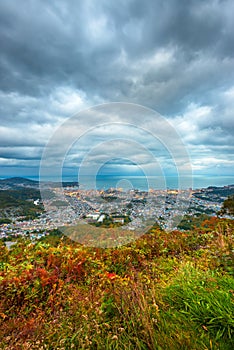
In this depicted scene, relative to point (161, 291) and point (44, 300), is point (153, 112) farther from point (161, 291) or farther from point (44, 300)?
point (44, 300)

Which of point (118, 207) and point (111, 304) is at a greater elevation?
point (118, 207)

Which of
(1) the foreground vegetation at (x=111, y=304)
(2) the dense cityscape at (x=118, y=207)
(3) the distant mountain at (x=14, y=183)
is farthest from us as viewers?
(3) the distant mountain at (x=14, y=183)

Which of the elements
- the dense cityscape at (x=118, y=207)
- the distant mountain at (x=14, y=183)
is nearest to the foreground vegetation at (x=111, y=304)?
the dense cityscape at (x=118, y=207)

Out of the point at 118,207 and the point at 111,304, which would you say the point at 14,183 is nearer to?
the point at 118,207

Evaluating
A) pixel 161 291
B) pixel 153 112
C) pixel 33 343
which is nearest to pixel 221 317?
pixel 161 291

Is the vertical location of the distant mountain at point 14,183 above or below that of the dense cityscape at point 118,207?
below

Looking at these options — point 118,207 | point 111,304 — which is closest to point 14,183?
point 118,207

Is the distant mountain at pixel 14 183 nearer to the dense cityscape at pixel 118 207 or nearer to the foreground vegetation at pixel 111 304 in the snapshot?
the dense cityscape at pixel 118 207

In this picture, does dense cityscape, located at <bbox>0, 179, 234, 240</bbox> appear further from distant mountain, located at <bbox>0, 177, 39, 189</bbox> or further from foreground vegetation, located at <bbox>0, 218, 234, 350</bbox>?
distant mountain, located at <bbox>0, 177, 39, 189</bbox>

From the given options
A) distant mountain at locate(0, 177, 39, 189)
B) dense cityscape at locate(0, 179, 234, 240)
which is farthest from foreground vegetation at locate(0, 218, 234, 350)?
distant mountain at locate(0, 177, 39, 189)
